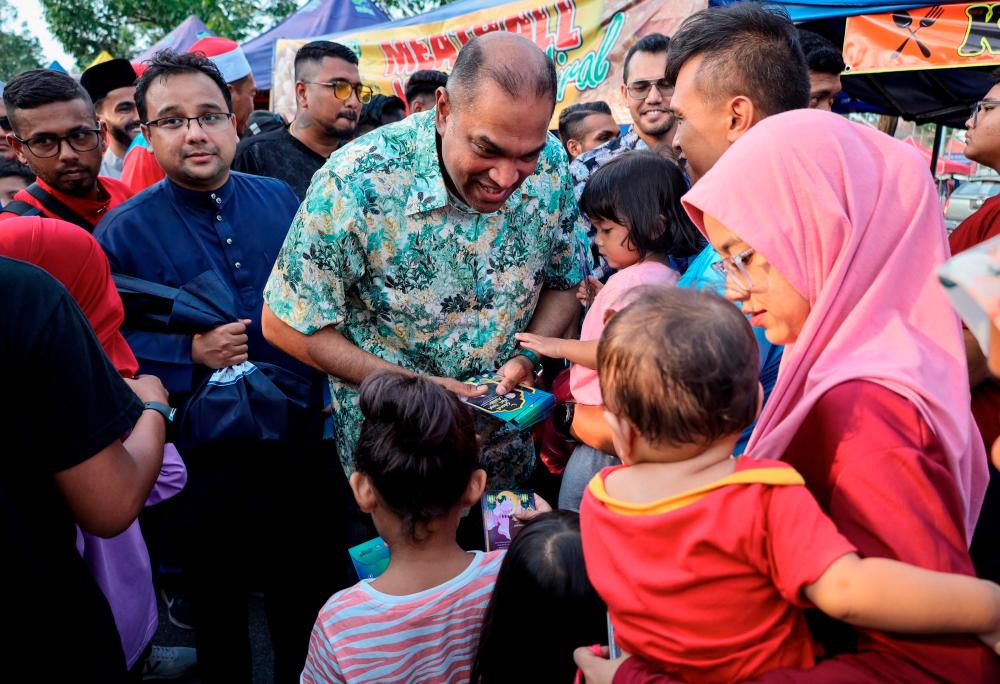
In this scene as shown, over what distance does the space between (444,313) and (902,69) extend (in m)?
5.86

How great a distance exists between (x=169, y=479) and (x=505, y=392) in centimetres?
108

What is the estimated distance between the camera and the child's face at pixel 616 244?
2.62 m

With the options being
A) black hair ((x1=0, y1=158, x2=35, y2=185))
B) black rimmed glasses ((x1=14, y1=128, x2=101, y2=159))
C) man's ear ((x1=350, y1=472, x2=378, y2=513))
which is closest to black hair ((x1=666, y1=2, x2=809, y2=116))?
man's ear ((x1=350, y1=472, x2=378, y2=513))

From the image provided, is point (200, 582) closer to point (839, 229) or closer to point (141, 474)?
point (141, 474)

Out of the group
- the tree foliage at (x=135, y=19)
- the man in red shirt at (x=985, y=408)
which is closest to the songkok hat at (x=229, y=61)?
the man in red shirt at (x=985, y=408)

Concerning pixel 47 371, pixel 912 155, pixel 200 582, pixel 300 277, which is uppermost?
pixel 912 155

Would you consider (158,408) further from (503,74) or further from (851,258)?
(851,258)

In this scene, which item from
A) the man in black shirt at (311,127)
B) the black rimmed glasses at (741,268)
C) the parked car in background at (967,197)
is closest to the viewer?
the black rimmed glasses at (741,268)

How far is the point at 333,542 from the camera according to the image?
323 centimetres

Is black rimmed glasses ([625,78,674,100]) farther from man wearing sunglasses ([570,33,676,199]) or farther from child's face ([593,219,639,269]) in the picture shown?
child's face ([593,219,639,269])

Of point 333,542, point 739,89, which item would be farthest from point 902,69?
point 333,542

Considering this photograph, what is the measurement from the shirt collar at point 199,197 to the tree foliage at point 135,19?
18161 mm

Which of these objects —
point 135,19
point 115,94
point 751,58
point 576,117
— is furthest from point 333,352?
point 135,19

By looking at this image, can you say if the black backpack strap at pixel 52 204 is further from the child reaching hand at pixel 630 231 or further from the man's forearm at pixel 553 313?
the child reaching hand at pixel 630 231
